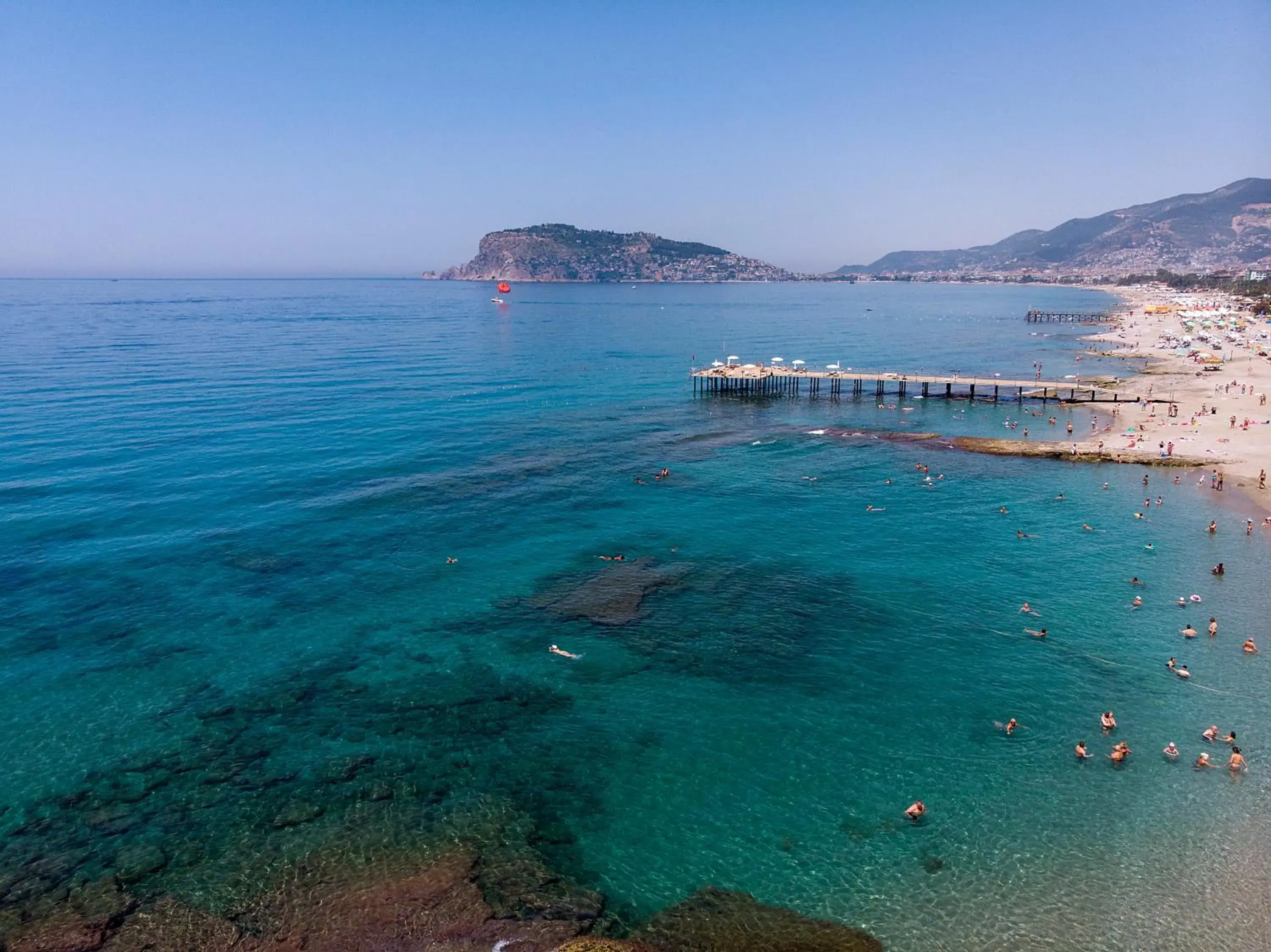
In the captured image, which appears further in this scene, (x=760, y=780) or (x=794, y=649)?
(x=794, y=649)

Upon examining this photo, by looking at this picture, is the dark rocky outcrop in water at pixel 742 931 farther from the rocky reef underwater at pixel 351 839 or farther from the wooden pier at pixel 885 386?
the wooden pier at pixel 885 386

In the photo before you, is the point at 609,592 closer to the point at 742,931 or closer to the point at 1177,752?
the point at 742,931

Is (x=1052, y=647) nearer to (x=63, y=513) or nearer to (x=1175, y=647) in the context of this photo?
(x=1175, y=647)

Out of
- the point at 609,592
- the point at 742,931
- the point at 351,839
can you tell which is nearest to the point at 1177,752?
the point at 742,931

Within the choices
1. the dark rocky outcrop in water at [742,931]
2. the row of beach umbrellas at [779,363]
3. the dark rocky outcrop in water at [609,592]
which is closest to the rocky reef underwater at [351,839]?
the dark rocky outcrop in water at [742,931]

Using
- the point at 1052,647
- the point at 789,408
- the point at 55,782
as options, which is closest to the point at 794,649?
the point at 1052,647

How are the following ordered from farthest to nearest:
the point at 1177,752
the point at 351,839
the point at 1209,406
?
1. the point at 1209,406
2. the point at 1177,752
3. the point at 351,839
